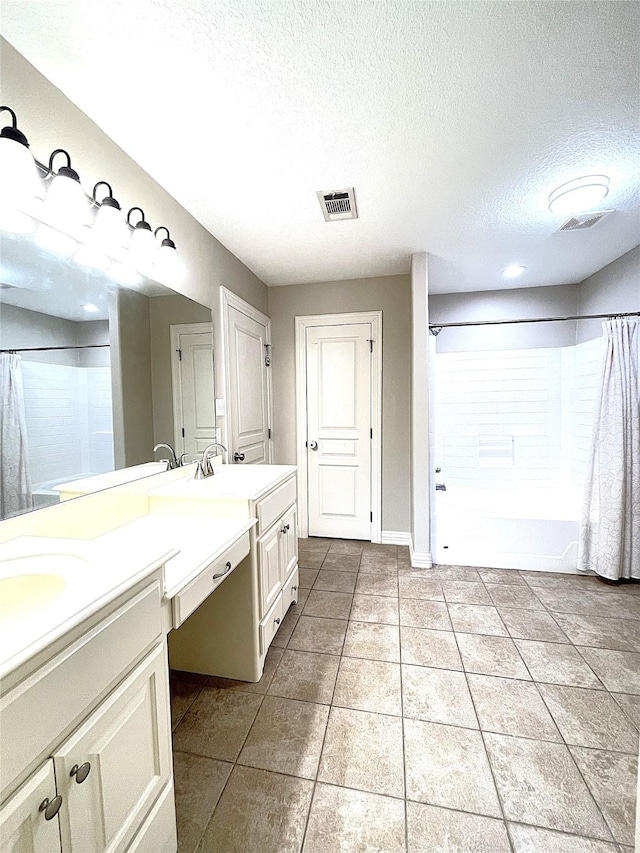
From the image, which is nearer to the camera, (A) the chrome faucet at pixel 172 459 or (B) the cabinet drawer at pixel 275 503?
(B) the cabinet drawer at pixel 275 503

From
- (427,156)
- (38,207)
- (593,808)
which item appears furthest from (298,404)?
(593,808)

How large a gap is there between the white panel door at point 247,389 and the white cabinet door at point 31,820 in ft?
6.17

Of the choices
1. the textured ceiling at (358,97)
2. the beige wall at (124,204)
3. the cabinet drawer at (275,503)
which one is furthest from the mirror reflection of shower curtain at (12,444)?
the textured ceiling at (358,97)

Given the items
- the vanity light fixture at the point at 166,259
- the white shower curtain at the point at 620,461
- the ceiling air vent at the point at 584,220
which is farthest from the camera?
the white shower curtain at the point at 620,461

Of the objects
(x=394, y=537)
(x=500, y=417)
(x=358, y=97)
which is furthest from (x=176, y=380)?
(x=500, y=417)

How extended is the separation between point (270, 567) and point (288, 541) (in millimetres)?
311

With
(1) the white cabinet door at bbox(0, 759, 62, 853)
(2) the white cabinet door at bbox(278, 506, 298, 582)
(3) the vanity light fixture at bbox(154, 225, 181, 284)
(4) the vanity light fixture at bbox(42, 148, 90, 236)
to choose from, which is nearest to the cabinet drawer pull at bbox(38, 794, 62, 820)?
(1) the white cabinet door at bbox(0, 759, 62, 853)

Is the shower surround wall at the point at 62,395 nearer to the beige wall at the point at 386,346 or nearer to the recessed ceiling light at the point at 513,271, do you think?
the beige wall at the point at 386,346

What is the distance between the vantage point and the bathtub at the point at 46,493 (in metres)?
1.13

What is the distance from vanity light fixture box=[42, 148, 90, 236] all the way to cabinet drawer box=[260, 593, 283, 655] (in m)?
1.76

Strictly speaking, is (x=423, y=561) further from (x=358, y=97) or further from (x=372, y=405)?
(x=358, y=97)

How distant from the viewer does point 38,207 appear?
44.8 inches

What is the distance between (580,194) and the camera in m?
1.80

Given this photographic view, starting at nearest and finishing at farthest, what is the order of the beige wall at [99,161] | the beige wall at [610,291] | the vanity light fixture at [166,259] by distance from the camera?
the beige wall at [99,161] < the vanity light fixture at [166,259] < the beige wall at [610,291]
